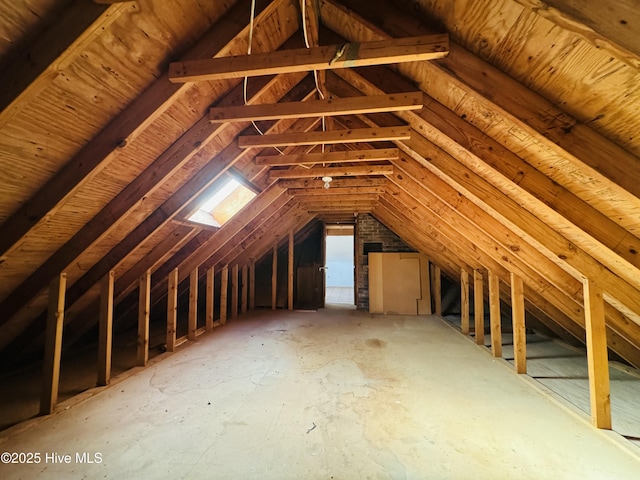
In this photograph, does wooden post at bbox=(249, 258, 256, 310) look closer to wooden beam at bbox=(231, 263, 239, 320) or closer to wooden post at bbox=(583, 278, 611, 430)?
wooden beam at bbox=(231, 263, 239, 320)

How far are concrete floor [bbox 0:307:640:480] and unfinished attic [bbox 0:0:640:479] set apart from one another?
0.02 meters

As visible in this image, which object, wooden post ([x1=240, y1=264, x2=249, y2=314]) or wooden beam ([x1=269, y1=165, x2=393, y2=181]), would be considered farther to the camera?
wooden post ([x1=240, y1=264, x2=249, y2=314])

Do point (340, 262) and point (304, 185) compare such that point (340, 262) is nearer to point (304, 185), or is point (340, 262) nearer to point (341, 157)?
point (304, 185)

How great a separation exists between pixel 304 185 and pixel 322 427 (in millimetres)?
2621

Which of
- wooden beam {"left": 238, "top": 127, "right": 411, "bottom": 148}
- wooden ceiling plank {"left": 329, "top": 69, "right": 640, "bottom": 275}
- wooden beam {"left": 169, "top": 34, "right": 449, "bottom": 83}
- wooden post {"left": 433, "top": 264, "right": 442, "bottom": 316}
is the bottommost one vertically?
wooden post {"left": 433, "top": 264, "right": 442, "bottom": 316}

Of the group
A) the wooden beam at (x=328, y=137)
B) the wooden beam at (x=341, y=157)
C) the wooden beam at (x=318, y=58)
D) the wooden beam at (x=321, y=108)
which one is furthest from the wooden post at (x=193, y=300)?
the wooden beam at (x=318, y=58)

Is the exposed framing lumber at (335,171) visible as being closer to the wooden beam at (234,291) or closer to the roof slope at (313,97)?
the roof slope at (313,97)

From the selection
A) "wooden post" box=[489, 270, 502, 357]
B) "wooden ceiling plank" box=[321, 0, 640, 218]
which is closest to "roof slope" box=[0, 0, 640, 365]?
"wooden ceiling plank" box=[321, 0, 640, 218]

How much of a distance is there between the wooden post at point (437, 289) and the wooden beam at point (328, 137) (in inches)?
167

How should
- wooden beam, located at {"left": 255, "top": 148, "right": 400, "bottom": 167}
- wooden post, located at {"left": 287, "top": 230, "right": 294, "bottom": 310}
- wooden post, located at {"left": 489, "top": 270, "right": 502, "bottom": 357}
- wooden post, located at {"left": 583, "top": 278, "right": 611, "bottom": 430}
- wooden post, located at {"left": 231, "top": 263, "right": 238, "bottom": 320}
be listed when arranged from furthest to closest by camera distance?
wooden post, located at {"left": 287, "top": 230, "right": 294, "bottom": 310} → wooden post, located at {"left": 231, "top": 263, "right": 238, "bottom": 320} → wooden post, located at {"left": 489, "top": 270, "right": 502, "bottom": 357} → wooden beam, located at {"left": 255, "top": 148, "right": 400, "bottom": 167} → wooden post, located at {"left": 583, "top": 278, "right": 611, "bottom": 430}

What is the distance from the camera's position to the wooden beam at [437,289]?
17.4ft

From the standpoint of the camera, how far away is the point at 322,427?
69.7 inches

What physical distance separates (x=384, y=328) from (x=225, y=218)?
3134 millimetres

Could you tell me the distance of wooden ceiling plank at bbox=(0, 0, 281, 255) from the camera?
126 cm
